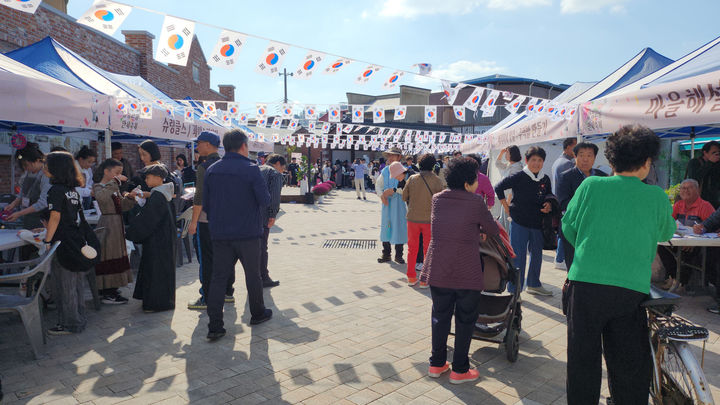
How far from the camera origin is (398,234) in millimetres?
7438

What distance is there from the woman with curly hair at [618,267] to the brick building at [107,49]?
1020 cm

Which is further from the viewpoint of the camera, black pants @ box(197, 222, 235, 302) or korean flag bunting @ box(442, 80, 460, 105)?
korean flag bunting @ box(442, 80, 460, 105)

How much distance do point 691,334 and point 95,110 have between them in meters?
6.71

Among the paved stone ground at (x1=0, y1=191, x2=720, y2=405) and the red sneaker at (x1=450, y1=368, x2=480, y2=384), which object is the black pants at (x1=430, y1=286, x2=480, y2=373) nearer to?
the red sneaker at (x1=450, y1=368, x2=480, y2=384)

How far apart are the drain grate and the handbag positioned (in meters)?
5.14

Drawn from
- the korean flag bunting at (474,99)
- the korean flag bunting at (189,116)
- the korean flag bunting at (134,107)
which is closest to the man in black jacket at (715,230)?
the korean flag bunting at (474,99)

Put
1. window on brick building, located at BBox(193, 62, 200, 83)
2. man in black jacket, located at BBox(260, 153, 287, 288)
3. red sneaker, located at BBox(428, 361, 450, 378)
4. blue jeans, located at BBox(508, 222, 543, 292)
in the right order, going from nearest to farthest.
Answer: red sneaker, located at BBox(428, 361, 450, 378) < blue jeans, located at BBox(508, 222, 543, 292) < man in black jacket, located at BBox(260, 153, 287, 288) < window on brick building, located at BBox(193, 62, 200, 83)

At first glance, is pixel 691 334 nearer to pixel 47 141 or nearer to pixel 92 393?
pixel 92 393

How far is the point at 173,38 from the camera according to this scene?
556cm

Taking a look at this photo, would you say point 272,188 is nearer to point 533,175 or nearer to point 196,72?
point 533,175

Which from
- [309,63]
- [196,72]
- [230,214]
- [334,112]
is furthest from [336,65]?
[196,72]

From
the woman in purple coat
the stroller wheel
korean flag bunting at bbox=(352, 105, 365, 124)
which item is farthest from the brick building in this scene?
the stroller wheel

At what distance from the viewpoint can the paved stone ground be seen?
3.15 m

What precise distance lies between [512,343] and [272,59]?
5.26 meters
